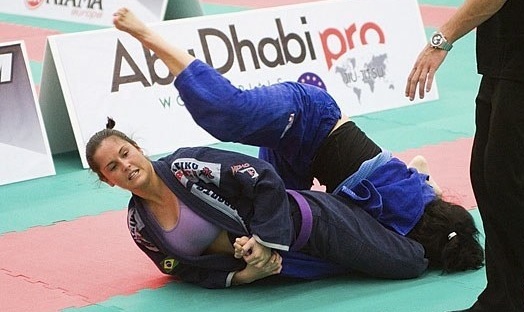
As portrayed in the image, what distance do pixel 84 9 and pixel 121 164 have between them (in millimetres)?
8534

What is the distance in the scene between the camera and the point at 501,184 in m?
4.46

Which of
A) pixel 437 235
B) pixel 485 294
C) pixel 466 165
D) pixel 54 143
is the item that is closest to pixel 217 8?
pixel 54 143

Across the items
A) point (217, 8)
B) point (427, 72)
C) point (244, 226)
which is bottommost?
point (217, 8)

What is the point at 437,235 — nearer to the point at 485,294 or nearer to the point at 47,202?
the point at 485,294

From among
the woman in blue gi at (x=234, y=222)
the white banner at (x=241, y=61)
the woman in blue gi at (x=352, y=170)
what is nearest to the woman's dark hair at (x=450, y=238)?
the woman in blue gi at (x=352, y=170)

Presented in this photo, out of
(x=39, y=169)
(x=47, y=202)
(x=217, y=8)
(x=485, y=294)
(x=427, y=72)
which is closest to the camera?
(x=427, y=72)

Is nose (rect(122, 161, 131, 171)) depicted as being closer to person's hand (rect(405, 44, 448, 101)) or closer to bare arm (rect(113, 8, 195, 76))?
bare arm (rect(113, 8, 195, 76))

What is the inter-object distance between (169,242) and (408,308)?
3.85 feet

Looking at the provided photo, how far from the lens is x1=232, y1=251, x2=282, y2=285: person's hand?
534cm

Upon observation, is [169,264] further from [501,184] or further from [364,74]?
[364,74]

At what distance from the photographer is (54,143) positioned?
27.6 ft

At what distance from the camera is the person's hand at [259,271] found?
5340mm

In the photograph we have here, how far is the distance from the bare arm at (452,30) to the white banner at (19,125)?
166 inches

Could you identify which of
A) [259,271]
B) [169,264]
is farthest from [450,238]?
[169,264]
